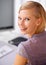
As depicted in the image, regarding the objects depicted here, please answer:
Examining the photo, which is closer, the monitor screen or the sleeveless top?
the sleeveless top

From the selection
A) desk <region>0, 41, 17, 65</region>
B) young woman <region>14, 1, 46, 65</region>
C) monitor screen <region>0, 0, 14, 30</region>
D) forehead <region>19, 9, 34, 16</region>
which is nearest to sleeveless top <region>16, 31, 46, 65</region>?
young woman <region>14, 1, 46, 65</region>

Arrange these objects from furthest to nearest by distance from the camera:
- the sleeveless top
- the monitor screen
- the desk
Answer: the monitor screen < the desk < the sleeveless top

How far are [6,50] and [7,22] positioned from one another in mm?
285

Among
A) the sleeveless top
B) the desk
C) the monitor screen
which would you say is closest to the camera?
the sleeveless top

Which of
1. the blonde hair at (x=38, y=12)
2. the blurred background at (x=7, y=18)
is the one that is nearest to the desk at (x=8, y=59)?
the blurred background at (x=7, y=18)

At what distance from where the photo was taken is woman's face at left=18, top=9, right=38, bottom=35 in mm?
752

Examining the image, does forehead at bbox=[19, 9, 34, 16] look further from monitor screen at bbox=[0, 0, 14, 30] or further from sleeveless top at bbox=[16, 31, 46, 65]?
monitor screen at bbox=[0, 0, 14, 30]

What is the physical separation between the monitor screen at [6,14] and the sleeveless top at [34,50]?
0.64 metres

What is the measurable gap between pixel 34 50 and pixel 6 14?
0.71 m

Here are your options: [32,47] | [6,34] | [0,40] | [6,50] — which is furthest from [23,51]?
[6,34]

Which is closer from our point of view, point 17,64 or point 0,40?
point 17,64

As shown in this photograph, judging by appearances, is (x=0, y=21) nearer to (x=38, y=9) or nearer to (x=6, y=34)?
(x=6, y=34)

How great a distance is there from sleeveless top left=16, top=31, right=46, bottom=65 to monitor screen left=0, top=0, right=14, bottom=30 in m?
0.64

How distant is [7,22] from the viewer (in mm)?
1378
